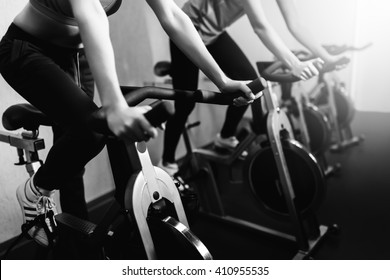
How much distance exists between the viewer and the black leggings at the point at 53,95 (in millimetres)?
894

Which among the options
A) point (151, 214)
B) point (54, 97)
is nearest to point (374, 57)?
point (151, 214)

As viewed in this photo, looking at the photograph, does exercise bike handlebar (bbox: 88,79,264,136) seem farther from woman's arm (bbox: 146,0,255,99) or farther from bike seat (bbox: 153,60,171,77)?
bike seat (bbox: 153,60,171,77)

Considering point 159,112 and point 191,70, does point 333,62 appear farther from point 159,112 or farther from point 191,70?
point 159,112

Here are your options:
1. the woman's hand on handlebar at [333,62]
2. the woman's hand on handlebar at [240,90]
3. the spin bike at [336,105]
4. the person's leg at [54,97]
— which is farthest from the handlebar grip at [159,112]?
the spin bike at [336,105]

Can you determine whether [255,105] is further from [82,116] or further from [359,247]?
[82,116]

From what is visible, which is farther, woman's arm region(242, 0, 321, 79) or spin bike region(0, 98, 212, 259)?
woman's arm region(242, 0, 321, 79)

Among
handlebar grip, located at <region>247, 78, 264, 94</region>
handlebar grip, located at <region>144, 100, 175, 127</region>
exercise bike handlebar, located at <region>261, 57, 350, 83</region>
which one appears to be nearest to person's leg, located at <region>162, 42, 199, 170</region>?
exercise bike handlebar, located at <region>261, 57, 350, 83</region>

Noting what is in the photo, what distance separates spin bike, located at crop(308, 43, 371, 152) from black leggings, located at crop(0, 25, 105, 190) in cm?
215

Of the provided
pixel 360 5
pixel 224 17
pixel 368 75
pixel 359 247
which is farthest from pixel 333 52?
pixel 359 247

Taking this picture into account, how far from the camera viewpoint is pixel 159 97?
91 centimetres

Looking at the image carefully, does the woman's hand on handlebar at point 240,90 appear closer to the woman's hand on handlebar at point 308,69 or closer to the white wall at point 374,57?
the woman's hand on handlebar at point 308,69

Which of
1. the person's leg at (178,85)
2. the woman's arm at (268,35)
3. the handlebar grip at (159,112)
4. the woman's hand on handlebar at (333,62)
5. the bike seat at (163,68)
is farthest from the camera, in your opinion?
the bike seat at (163,68)

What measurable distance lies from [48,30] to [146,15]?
945 mm

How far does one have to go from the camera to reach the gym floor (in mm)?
1561
